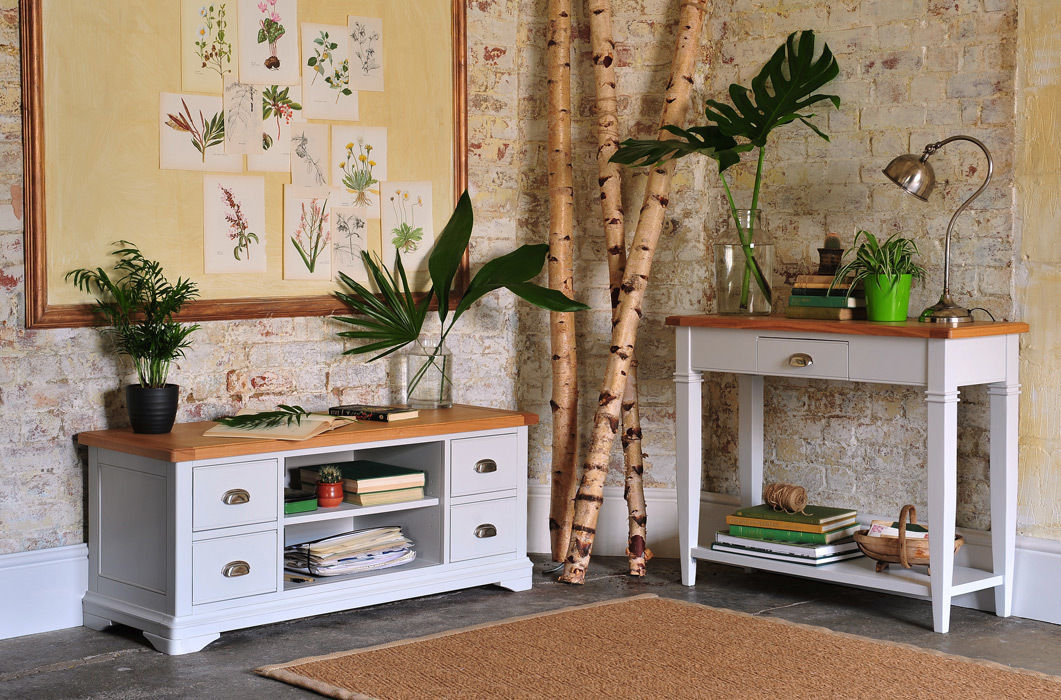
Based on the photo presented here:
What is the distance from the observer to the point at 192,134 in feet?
13.8

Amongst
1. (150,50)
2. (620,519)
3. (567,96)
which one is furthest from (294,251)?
(620,519)

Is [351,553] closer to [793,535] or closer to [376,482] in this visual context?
[376,482]

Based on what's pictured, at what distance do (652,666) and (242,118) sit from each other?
235 cm

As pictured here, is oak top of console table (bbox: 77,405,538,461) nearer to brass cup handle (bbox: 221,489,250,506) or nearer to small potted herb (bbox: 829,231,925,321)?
brass cup handle (bbox: 221,489,250,506)

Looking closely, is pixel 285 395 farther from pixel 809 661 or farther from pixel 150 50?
pixel 809 661

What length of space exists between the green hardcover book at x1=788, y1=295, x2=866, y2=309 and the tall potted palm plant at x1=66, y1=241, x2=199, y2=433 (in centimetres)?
208

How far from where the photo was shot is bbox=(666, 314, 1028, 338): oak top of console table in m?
3.80

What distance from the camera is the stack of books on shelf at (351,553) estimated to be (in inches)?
161

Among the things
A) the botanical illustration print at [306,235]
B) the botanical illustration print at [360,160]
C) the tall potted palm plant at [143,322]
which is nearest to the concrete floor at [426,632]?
the tall potted palm plant at [143,322]

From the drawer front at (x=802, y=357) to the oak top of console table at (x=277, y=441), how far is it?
90cm

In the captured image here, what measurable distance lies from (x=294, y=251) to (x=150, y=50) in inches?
33.6

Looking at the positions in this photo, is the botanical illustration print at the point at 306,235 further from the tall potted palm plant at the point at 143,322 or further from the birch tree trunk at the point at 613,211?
the birch tree trunk at the point at 613,211

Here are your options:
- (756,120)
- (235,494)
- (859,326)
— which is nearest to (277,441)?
(235,494)

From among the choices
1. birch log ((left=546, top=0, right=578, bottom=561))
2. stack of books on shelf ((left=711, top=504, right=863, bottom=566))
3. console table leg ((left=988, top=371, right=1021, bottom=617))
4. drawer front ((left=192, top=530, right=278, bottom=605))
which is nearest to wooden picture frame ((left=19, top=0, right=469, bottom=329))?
drawer front ((left=192, top=530, right=278, bottom=605))
